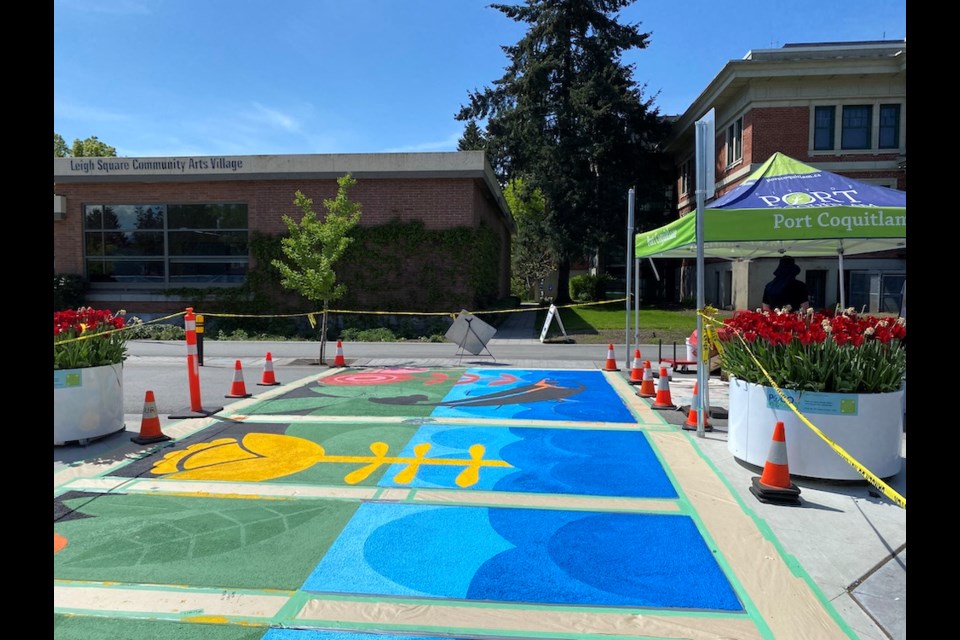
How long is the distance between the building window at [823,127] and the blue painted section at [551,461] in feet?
96.9

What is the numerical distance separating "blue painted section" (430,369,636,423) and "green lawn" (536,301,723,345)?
5.19 meters

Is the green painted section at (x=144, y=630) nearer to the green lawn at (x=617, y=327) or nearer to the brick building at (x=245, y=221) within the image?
the green lawn at (x=617, y=327)

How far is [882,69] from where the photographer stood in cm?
2889

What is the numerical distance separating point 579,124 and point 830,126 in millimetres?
13092

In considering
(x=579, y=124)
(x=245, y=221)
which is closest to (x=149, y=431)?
(x=245, y=221)

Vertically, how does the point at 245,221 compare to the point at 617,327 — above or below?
above

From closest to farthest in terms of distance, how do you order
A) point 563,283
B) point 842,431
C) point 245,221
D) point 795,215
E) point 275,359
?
point 842,431 → point 795,215 → point 275,359 → point 245,221 → point 563,283

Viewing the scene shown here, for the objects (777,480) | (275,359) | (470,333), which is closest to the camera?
(777,480)

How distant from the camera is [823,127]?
30.1 metres

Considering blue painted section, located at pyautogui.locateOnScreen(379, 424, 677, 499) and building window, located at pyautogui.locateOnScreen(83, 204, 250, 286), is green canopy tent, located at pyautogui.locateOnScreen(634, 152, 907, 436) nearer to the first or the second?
blue painted section, located at pyautogui.locateOnScreen(379, 424, 677, 499)

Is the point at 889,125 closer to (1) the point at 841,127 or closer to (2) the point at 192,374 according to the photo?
(1) the point at 841,127

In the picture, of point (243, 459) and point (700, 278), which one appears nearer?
point (243, 459)
